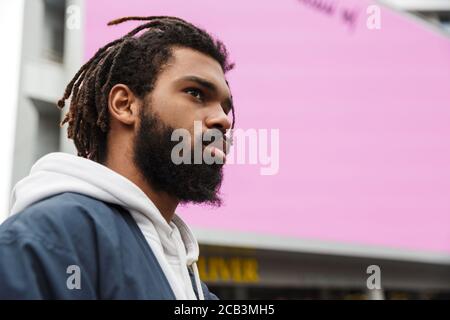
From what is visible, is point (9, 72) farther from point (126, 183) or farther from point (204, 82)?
point (126, 183)

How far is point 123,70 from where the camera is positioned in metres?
1.33

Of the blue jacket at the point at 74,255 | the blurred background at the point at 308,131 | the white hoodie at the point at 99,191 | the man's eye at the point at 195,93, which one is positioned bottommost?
the blue jacket at the point at 74,255

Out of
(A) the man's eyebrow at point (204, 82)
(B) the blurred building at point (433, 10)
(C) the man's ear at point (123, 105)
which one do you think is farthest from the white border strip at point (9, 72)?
(B) the blurred building at point (433, 10)

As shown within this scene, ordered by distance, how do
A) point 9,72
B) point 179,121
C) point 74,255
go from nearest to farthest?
point 74,255 < point 179,121 < point 9,72

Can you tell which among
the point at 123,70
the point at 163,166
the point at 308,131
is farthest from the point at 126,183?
the point at 308,131

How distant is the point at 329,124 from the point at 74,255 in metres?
5.98

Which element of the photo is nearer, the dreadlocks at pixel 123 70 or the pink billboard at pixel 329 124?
the dreadlocks at pixel 123 70

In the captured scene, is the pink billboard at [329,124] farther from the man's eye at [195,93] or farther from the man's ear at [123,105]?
the man's eye at [195,93]

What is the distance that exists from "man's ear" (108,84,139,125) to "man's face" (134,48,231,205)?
31mm

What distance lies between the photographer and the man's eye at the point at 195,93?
47.0 inches

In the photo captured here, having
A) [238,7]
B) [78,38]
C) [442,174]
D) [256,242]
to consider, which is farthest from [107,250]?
[442,174]

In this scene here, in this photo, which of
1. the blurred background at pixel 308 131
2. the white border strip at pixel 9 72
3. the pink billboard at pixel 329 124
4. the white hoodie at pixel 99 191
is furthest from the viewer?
the pink billboard at pixel 329 124

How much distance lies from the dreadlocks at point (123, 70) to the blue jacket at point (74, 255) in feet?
1.11

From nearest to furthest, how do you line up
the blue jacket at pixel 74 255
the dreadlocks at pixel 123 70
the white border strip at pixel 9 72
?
the blue jacket at pixel 74 255
the dreadlocks at pixel 123 70
the white border strip at pixel 9 72
